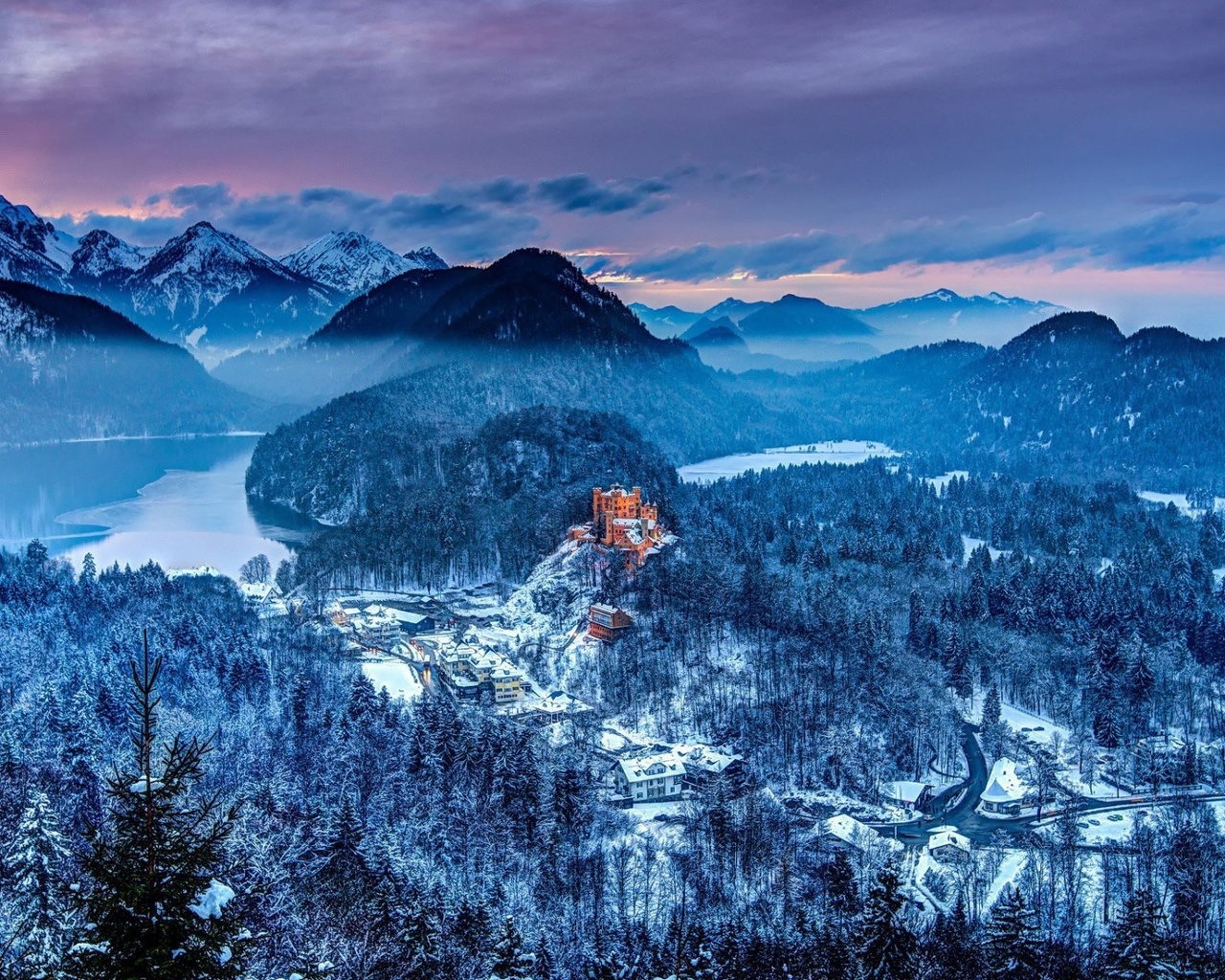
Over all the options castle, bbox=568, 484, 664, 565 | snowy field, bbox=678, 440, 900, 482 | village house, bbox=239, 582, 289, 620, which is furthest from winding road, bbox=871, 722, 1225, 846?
snowy field, bbox=678, 440, 900, 482

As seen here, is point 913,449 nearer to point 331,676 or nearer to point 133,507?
point 133,507

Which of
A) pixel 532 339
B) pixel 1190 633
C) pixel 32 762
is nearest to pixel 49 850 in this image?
pixel 32 762

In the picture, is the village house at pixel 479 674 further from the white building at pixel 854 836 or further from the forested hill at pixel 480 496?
the forested hill at pixel 480 496

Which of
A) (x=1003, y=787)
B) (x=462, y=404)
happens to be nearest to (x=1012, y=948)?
(x=1003, y=787)

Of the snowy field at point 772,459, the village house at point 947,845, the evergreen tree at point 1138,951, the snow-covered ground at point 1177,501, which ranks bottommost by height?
the village house at point 947,845

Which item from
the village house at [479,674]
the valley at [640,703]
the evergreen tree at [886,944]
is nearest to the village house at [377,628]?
the valley at [640,703]

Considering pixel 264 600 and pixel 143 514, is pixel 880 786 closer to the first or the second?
pixel 264 600
